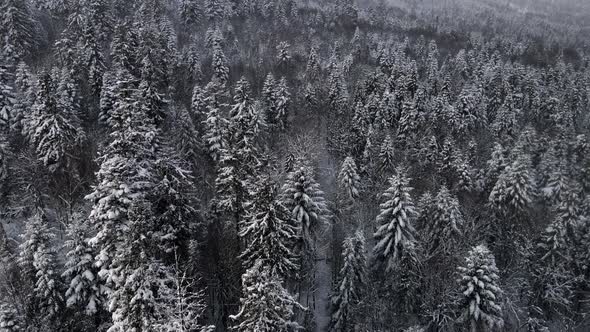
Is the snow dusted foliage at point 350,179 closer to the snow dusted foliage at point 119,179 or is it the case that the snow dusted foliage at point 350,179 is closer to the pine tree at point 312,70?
the snow dusted foliage at point 119,179

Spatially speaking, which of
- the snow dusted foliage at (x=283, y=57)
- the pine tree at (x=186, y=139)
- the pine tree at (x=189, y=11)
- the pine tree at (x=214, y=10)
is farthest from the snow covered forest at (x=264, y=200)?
the pine tree at (x=214, y=10)

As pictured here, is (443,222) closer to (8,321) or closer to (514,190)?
(514,190)

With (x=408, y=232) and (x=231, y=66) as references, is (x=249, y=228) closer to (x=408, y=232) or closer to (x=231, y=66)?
(x=408, y=232)

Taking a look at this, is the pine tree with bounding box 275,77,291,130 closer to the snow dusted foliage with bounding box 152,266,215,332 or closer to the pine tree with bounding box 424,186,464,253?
the pine tree with bounding box 424,186,464,253

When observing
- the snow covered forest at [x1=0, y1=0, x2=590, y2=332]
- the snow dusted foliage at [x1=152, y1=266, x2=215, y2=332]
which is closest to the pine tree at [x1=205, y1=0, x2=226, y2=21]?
the snow covered forest at [x1=0, y1=0, x2=590, y2=332]

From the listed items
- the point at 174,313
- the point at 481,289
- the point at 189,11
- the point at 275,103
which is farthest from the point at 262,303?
the point at 189,11

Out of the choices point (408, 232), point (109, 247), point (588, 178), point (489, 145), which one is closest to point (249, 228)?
point (109, 247)
